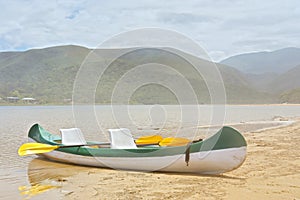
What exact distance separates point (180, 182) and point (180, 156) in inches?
36.7

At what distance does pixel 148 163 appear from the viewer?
10.7 metres

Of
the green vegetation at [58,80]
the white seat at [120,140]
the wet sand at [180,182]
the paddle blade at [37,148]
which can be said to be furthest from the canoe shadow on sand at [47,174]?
the green vegetation at [58,80]

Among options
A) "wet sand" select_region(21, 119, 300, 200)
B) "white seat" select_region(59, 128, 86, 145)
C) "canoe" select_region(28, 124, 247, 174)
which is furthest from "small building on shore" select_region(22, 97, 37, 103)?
"canoe" select_region(28, 124, 247, 174)

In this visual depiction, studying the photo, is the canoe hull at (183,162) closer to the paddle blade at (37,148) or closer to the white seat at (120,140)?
the white seat at (120,140)

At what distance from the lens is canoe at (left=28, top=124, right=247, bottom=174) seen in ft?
30.5

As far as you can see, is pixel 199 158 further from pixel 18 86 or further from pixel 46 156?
pixel 18 86

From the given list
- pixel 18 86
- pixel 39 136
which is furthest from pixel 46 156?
pixel 18 86

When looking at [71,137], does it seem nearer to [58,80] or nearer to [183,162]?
[183,162]

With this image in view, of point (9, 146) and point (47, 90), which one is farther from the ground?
point (47, 90)

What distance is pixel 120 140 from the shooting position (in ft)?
40.9

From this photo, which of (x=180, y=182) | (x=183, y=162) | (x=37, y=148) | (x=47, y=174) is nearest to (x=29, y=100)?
(x=37, y=148)

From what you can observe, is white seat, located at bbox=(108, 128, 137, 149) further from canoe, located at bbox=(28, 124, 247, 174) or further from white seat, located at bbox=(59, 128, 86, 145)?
white seat, located at bbox=(59, 128, 86, 145)

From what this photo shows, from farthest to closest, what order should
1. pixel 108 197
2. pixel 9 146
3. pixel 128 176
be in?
1. pixel 9 146
2. pixel 128 176
3. pixel 108 197

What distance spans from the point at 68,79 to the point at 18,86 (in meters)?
37.0
